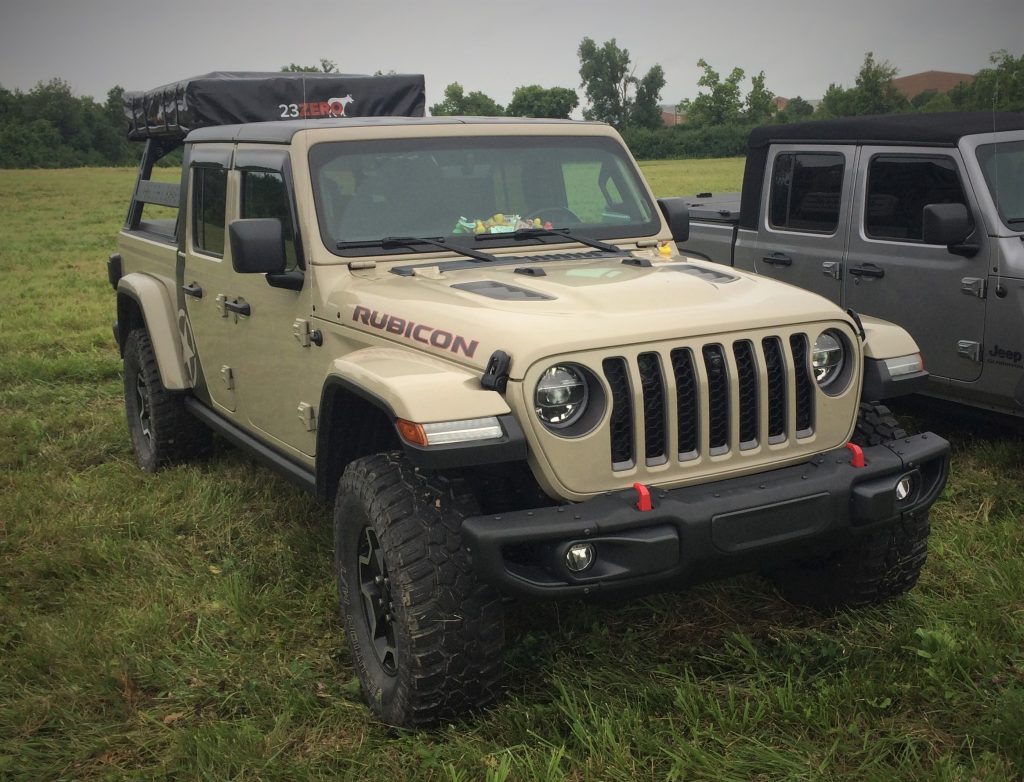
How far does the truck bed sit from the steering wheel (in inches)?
107

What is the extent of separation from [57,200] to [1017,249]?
33.0 metres

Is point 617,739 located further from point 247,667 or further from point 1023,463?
point 1023,463

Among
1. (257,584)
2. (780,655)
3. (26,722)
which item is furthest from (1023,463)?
(26,722)

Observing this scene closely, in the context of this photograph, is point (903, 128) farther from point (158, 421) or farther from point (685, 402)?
point (158, 421)

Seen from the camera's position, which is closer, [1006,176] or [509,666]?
[509,666]

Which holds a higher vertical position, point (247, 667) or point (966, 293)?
point (966, 293)

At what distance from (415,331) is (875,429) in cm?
163

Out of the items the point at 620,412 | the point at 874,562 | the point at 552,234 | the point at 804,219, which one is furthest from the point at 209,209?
the point at 804,219

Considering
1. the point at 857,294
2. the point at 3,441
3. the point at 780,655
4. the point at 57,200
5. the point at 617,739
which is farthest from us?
the point at 57,200

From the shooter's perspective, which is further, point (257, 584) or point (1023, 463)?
point (1023, 463)

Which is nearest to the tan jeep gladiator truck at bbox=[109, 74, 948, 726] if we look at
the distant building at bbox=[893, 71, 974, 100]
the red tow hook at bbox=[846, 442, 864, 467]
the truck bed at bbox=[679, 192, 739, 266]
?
the red tow hook at bbox=[846, 442, 864, 467]

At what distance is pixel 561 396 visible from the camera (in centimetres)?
331

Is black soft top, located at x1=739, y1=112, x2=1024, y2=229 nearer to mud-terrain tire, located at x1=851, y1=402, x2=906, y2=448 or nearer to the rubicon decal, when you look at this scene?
mud-terrain tire, located at x1=851, y1=402, x2=906, y2=448

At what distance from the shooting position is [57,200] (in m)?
33.9
